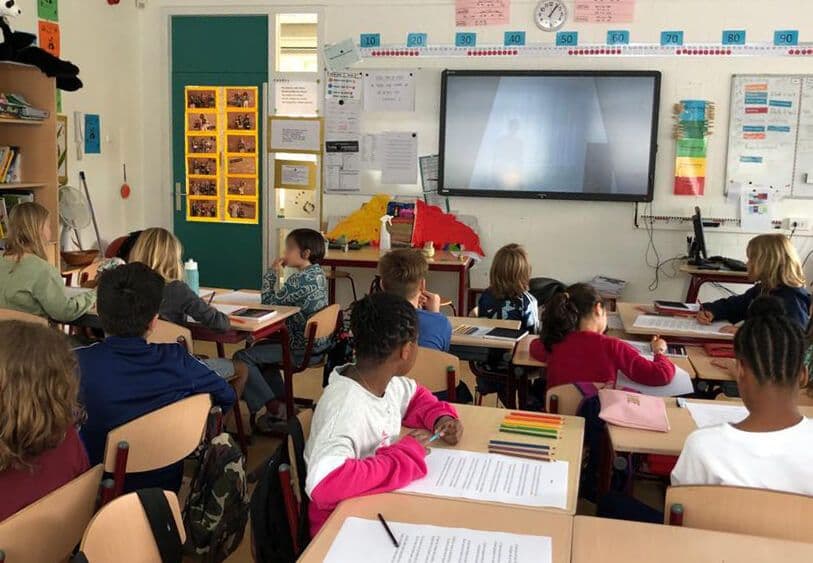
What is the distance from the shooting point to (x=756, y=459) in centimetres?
171

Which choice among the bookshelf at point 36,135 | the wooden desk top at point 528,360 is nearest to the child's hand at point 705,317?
the wooden desk top at point 528,360

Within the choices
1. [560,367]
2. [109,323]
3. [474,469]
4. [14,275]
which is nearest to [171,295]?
[14,275]

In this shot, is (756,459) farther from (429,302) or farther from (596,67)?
(596,67)

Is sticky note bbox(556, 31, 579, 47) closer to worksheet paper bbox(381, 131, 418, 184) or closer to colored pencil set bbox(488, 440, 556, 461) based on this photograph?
worksheet paper bbox(381, 131, 418, 184)

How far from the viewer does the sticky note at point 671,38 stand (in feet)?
19.0

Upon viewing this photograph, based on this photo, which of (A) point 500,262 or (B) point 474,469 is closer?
(B) point 474,469

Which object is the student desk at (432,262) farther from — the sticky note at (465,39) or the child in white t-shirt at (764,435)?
the child in white t-shirt at (764,435)

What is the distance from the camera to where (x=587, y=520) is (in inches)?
60.6

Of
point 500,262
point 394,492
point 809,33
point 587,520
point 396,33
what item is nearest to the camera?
point 587,520

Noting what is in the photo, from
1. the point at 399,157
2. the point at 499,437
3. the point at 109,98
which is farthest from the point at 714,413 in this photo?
the point at 109,98

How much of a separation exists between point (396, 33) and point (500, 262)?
120 inches

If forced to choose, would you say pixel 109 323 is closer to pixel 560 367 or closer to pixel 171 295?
pixel 171 295

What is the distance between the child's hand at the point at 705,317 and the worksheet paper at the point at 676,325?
0.02 m

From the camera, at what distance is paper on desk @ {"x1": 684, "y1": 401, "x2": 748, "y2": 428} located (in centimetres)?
222
